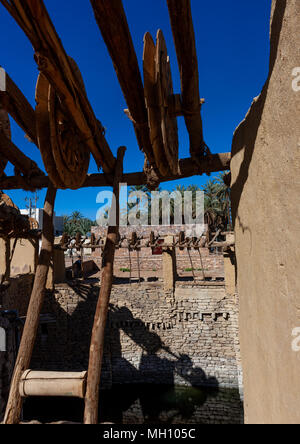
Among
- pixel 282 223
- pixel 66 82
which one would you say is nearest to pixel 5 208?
pixel 66 82

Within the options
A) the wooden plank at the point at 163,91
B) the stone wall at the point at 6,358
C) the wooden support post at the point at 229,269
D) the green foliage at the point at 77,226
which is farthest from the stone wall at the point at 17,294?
the green foliage at the point at 77,226

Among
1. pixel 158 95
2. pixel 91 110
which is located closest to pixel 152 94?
pixel 158 95

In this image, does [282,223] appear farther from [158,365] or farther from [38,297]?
[158,365]

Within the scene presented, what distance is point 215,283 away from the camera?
42.8ft

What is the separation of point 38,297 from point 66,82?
2163mm

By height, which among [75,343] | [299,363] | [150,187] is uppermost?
[150,187]

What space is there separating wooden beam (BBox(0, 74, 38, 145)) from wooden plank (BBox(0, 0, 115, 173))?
627mm

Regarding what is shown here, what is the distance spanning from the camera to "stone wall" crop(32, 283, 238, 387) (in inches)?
512

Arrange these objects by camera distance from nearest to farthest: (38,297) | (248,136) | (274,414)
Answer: (274,414), (248,136), (38,297)

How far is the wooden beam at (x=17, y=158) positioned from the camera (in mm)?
2944

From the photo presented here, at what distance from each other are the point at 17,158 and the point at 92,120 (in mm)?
1266

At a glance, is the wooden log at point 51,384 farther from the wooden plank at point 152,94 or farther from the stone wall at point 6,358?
the stone wall at point 6,358

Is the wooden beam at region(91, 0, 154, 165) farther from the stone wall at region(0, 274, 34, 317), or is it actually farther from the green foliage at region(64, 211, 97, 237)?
the green foliage at region(64, 211, 97, 237)

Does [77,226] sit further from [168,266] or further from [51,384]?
[51,384]
